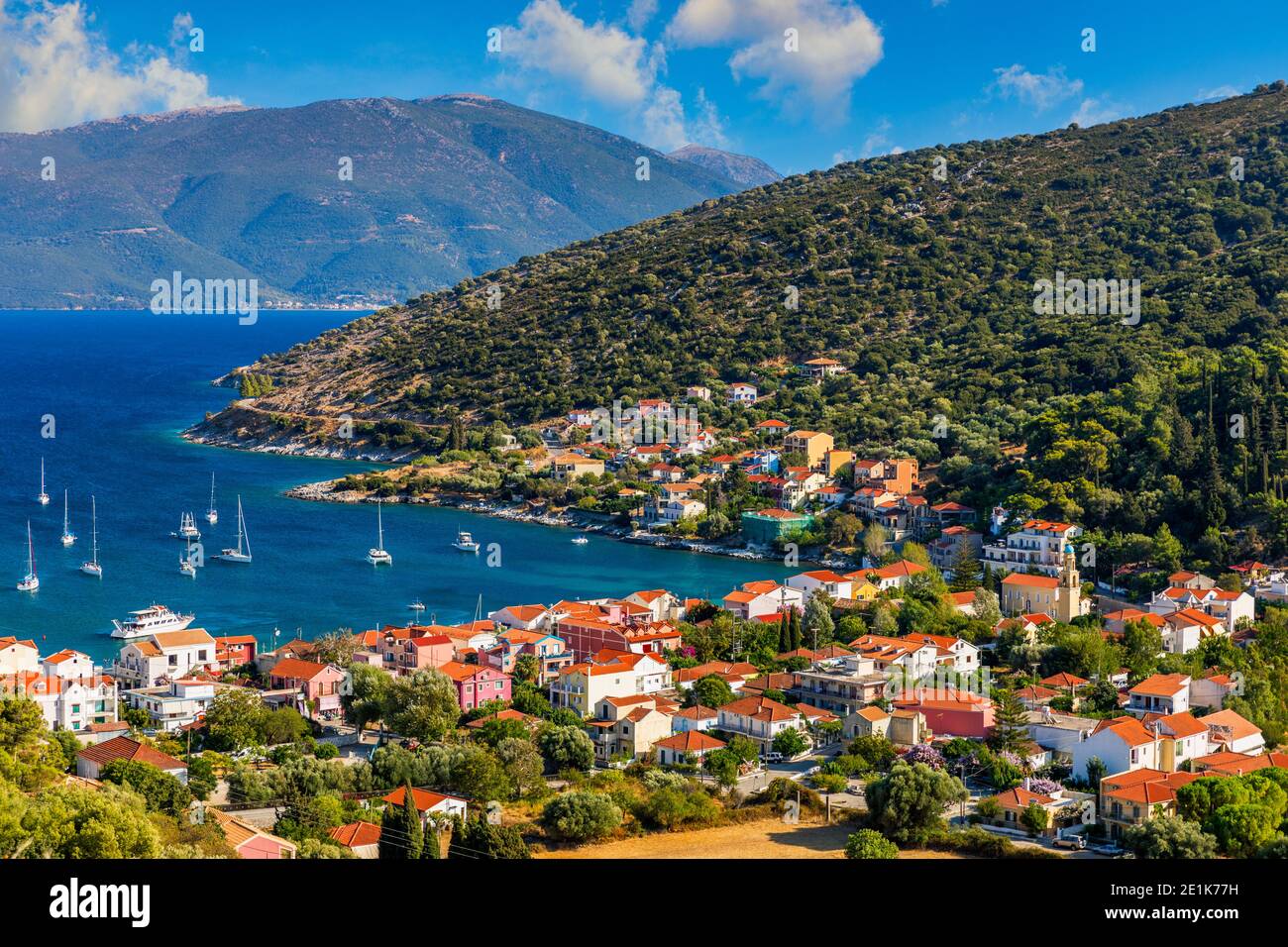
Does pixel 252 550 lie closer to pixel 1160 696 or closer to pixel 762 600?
pixel 762 600

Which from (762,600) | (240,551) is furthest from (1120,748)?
(240,551)

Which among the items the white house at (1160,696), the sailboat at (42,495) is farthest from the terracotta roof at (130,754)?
the sailboat at (42,495)

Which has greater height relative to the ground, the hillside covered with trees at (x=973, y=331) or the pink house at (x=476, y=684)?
the hillside covered with trees at (x=973, y=331)

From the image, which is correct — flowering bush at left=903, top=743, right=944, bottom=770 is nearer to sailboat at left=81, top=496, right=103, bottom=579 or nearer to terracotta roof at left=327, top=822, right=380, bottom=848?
terracotta roof at left=327, top=822, right=380, bottom=848

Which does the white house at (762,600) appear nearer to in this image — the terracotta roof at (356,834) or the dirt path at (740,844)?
the dirt path at (740,844)

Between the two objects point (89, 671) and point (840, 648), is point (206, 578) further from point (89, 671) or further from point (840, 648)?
point (840, 648)

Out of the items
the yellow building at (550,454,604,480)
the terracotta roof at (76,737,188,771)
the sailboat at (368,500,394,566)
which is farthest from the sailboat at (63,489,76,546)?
the terracotta roof at (76,737,188,771)
